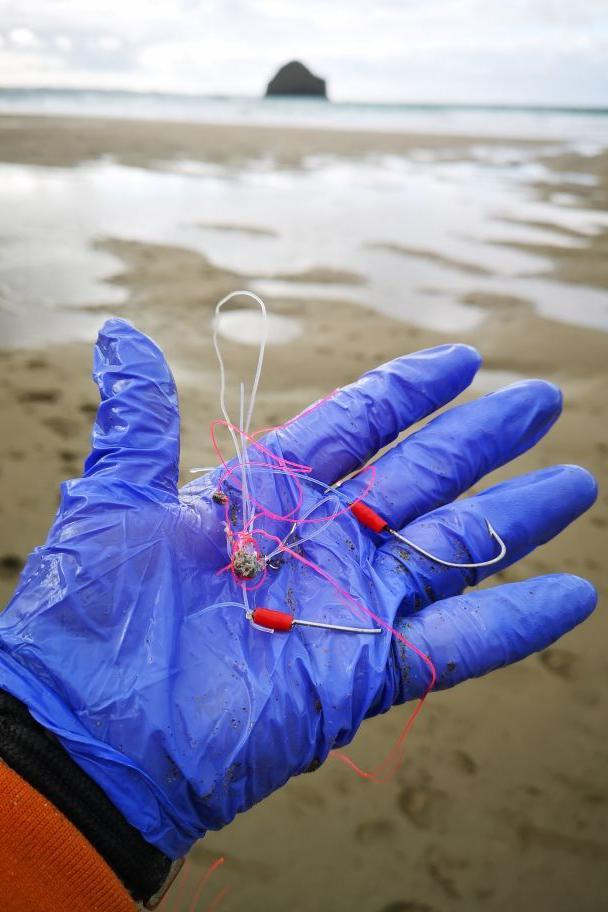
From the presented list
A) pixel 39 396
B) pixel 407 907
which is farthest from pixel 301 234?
pixel 407 907

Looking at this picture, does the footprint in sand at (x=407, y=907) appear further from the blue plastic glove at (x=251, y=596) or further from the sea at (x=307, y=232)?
the sea at (x=307, y=232)

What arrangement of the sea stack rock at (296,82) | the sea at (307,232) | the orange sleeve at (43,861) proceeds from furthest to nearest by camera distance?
the sea stack rock at (296,82) → the sea at (307,232) → the orange sleeve at (43,861)

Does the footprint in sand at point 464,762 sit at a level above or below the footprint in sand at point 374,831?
above

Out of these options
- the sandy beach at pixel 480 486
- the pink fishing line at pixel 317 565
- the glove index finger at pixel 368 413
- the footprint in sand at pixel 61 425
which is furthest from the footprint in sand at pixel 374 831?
the footprint in sand at pixel 61 425

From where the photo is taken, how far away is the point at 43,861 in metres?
1.40

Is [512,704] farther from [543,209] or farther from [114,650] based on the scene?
[543,209]

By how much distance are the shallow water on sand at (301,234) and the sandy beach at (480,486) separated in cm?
6

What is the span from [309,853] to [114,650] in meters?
0.90

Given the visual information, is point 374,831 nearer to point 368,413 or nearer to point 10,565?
point 368,413

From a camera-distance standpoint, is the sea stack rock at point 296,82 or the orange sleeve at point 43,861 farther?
the sea stack rock at point 296,82

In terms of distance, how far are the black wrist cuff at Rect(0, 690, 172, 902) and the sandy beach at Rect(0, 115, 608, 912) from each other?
1.43 ft

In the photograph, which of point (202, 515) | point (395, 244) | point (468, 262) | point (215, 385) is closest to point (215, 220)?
point (395, 244)

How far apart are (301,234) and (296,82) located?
66.6 metres

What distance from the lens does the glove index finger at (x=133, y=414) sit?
6.61 feet
